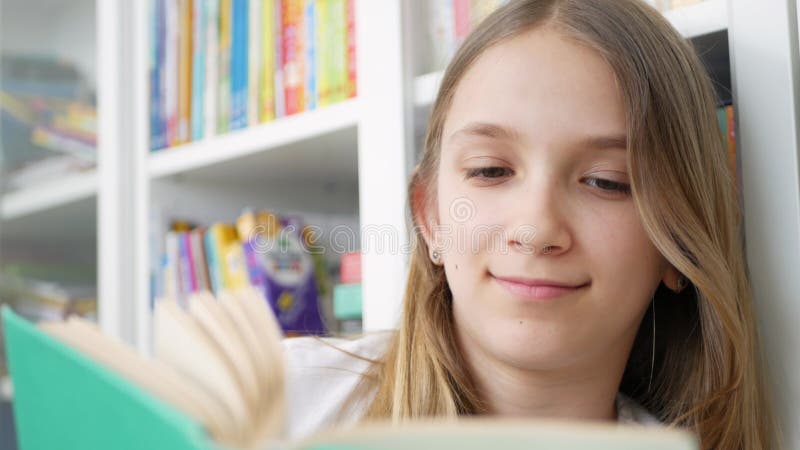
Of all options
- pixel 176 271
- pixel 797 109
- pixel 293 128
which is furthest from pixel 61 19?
pixel 797 109

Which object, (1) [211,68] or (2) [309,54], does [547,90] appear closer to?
(2) [309,54]

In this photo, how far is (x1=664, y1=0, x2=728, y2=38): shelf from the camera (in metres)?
0.82

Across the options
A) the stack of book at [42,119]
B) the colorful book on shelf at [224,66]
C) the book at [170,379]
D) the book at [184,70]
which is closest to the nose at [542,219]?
the book at [170,379]

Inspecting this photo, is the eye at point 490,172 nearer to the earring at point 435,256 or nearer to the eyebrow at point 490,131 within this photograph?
the eyebrow at point 490,131

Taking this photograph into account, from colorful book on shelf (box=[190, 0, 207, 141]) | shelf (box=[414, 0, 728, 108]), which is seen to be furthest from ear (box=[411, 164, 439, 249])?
colorful book on shelf (box=[190, 0, 207, 141])

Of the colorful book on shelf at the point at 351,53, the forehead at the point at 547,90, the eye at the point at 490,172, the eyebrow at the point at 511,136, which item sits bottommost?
the eye at the point at 490,172

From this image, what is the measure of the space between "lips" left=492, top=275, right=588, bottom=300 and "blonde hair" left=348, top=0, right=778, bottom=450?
95 millimetres

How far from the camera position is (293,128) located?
47.1 inches

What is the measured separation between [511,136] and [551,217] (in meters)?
0.10

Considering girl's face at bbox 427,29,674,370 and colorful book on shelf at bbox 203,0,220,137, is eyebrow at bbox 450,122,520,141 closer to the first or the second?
girl's face at bbox 427,29,674,370

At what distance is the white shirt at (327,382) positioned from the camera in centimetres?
90

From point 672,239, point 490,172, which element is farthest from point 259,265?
point 672,239

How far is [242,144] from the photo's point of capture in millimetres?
1271

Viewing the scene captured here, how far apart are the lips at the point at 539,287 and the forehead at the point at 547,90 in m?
0.14
